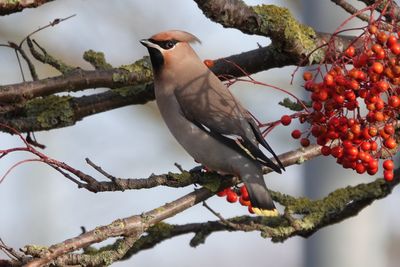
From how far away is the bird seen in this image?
386 cm

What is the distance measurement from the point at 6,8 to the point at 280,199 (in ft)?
4.24

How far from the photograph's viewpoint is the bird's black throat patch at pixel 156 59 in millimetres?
4320

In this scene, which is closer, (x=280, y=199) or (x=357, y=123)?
(x=357, y=123)

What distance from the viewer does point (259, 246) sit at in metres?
14.1

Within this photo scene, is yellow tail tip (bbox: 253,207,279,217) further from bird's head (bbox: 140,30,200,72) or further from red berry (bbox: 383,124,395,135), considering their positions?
bird's head (bbox: 140,30,200,72)

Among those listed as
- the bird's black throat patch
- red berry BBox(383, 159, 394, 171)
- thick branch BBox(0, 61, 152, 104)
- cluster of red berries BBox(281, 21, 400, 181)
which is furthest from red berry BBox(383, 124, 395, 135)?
the bird's black throat patch

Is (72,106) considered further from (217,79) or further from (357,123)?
(357,123)

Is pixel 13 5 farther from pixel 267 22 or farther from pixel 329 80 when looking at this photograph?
pixel 329 80

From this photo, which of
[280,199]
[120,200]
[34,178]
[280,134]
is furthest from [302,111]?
[34,178]

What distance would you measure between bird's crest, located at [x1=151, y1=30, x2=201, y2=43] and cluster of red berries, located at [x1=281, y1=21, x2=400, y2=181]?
1.24 meters

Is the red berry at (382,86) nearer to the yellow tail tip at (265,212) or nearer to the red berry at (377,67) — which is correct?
the red berry at (377,67)

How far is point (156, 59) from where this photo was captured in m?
4.38

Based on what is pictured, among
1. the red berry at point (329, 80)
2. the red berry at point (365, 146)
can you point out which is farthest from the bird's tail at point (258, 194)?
the red berry at point (329, 80)

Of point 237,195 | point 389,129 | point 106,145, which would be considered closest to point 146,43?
point 237,195
